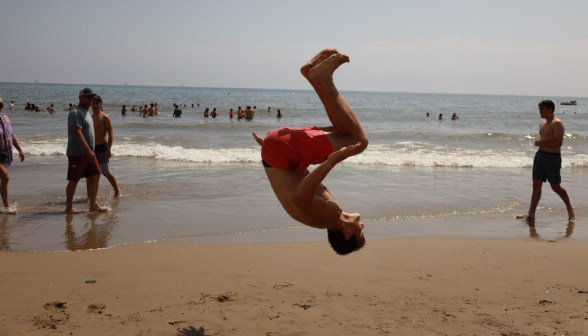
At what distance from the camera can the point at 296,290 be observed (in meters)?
4.59

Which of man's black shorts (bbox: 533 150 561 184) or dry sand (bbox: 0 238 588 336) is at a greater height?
man's black shorts (bbox: 533 150 561 184)

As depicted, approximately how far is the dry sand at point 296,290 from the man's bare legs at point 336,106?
5.61 ft

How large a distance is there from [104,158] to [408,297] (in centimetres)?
669

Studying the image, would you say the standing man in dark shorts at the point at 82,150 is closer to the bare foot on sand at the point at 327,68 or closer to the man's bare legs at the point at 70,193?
the man's bare legs at the point at 70,193

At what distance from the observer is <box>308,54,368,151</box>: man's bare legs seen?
3564mm

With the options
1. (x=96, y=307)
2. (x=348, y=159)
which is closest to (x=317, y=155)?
(x=96, y=307)

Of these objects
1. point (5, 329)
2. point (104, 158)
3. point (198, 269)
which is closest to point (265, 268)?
point (198, 269)

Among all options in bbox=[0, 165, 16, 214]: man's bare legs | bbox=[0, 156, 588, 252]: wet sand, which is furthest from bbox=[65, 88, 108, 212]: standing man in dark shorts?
bbox=[0, 165, 16, 214]: man's bare legs

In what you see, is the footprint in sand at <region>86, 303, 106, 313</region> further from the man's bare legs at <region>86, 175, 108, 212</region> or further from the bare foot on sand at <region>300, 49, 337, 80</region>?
the man's bare legs at <region>86, 175, 108, 212</region>

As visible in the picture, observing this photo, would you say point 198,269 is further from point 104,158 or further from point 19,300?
point 104,158

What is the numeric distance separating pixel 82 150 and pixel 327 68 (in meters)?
5.71

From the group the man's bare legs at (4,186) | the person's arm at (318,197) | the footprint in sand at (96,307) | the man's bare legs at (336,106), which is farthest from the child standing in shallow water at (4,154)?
the person's arm at (318,197)

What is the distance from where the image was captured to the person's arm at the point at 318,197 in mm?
3145

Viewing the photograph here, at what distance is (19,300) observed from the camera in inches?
164
